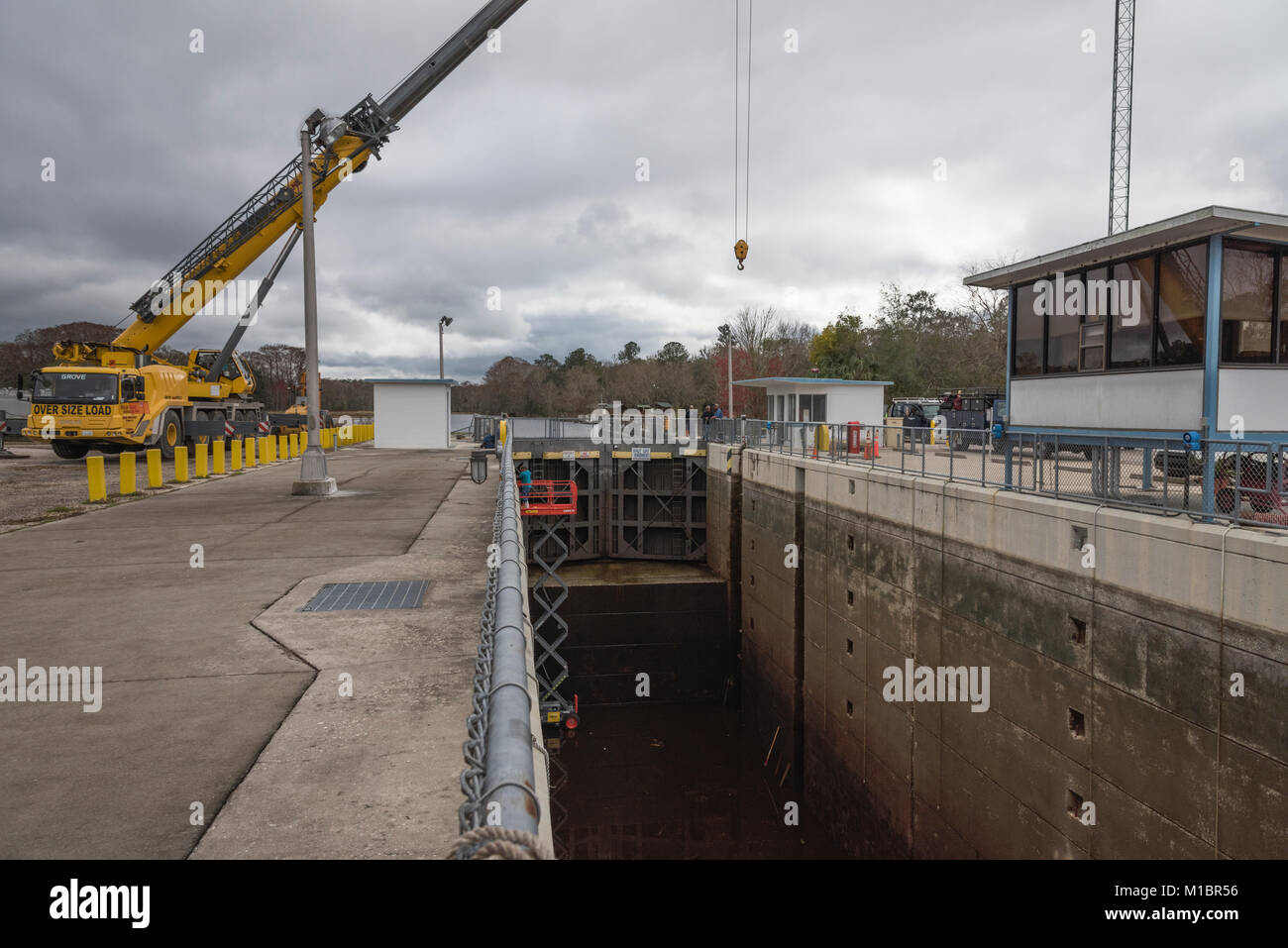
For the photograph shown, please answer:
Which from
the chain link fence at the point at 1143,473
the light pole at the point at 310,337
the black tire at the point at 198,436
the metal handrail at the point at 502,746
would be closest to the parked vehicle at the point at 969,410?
the chain link fence at the point at 1143,473

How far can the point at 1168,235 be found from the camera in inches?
391

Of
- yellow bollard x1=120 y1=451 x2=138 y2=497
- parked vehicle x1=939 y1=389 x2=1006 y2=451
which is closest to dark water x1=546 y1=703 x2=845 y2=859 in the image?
yellow bollard x1=120 y1=451 x2=138 y2=497

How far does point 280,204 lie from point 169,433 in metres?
10.2

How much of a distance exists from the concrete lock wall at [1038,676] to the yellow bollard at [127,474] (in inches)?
619

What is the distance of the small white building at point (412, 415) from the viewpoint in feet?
133

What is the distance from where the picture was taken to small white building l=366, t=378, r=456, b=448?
40531mm

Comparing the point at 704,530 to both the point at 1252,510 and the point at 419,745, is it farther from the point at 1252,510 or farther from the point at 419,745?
the point at 419,745

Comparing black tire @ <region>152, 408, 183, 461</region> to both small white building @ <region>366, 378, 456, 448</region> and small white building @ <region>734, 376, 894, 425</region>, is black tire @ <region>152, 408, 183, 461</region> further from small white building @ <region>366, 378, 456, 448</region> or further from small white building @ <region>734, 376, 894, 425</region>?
small white building @ <region>734, 376, 894, 425</region>

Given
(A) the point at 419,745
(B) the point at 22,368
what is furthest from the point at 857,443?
(B) the point at 22,368

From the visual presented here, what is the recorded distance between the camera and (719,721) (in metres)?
20.6

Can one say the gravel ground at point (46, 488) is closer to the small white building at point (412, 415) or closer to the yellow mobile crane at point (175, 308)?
the yellow mobile crane at point (175, 308)

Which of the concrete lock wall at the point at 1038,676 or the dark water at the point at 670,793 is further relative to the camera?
the dark water at the point at 670,793

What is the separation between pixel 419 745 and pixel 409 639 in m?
2.38
